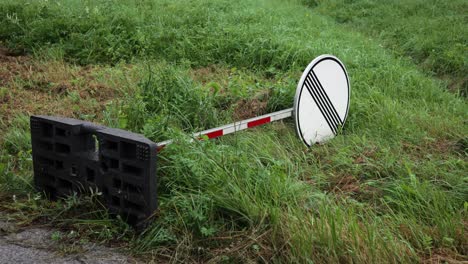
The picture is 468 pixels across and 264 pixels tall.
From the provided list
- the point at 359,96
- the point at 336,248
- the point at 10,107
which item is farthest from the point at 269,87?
the point at 336,248

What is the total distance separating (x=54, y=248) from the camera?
3475 millimetres

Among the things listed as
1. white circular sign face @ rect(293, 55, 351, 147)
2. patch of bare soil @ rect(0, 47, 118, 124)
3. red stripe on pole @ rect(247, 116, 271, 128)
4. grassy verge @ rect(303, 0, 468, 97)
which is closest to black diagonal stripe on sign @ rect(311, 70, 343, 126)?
white circular sign face @ rect(293, 55, 351, 147)

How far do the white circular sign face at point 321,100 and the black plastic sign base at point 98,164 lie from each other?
2095 millimetres

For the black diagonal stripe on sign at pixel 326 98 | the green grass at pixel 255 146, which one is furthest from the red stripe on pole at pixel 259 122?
the black diagonal stripe on sign at pixel 326 98

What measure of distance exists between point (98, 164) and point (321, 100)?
2.55 meters

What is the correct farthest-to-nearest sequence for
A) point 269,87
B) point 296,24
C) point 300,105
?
point 296,24 < point 269,87 < point 300,105

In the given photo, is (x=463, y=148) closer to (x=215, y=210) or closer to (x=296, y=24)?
(x=215, y=210)

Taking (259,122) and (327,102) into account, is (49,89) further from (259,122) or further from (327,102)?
(327,102)

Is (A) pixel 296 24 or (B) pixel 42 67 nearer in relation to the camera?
(B) pixel 42 67

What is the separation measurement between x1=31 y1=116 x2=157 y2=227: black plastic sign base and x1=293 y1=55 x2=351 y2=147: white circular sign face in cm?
210

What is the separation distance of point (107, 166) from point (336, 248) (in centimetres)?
160

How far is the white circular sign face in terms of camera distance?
535 centimetres

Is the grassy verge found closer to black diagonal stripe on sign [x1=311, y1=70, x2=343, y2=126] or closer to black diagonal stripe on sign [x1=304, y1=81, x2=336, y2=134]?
black diagonal stripe on sign [x1=311, y1=70, x2=343, y2=126]

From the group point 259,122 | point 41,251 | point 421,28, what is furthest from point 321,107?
point 421,28
